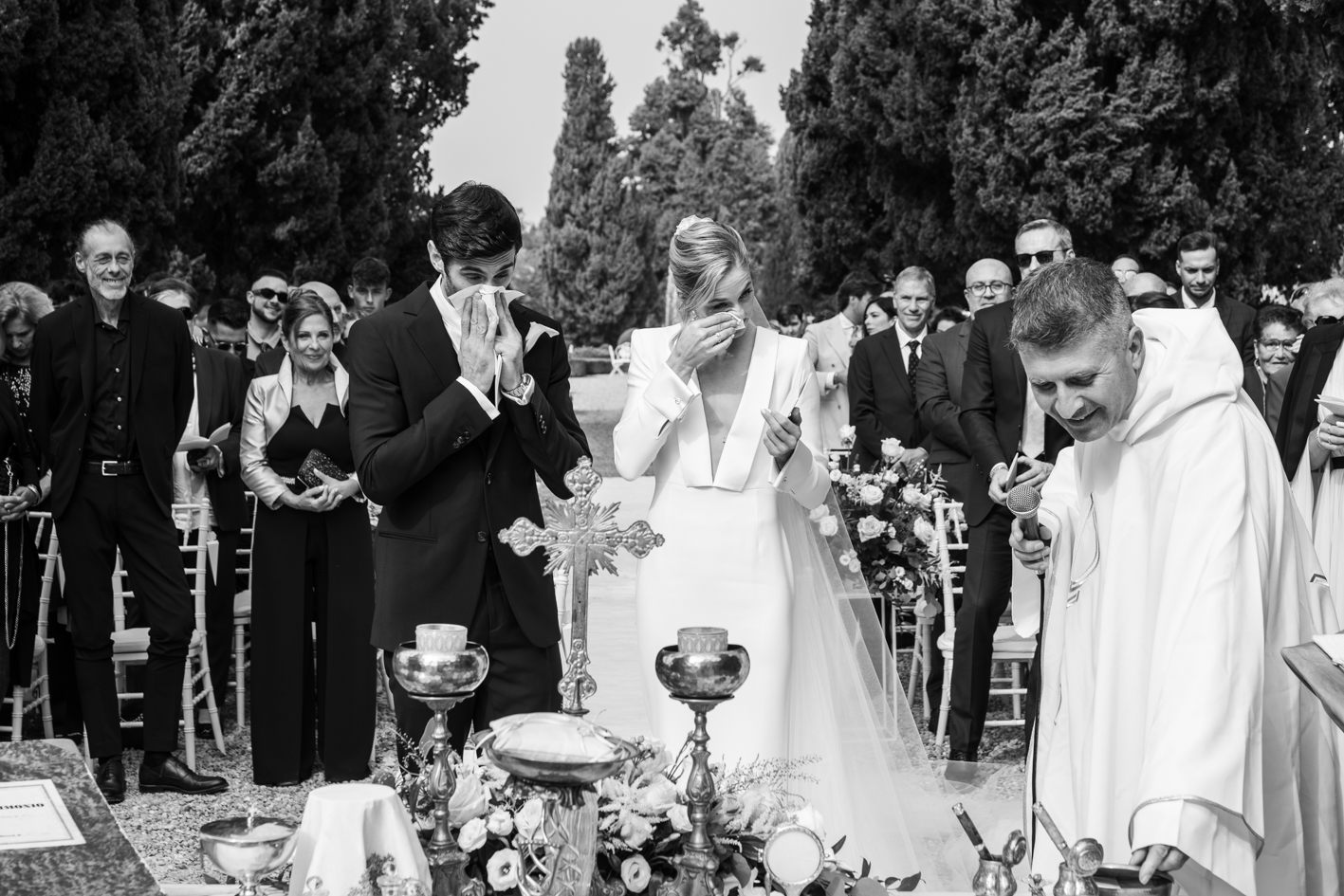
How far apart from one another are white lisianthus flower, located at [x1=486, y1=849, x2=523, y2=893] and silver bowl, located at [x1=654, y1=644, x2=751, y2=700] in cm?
44

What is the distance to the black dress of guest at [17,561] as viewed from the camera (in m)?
7.07

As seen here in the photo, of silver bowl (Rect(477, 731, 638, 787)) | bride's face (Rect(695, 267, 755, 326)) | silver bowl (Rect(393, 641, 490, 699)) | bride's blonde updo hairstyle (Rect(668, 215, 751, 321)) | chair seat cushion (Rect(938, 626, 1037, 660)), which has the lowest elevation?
chair seat cushion (Rect(938, 626, 1037, 660))

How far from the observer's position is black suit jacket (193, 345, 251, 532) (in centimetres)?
845

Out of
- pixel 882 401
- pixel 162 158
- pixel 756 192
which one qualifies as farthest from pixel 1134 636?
pixel 756 192

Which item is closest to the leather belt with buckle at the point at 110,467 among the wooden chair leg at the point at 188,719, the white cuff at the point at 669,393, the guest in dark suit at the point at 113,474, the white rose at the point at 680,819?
the guest in dark suit at the point at 113,474

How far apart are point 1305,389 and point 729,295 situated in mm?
3366

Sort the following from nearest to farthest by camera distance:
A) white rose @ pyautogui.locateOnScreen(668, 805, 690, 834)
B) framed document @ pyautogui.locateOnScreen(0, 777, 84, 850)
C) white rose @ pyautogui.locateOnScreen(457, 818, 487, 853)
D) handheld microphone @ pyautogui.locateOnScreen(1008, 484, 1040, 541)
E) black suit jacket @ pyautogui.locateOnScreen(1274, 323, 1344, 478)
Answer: framed document @ pyautogui.locateOnScreen(0, 777, 84, 850) → white rose @ pyautogui.locateOnScreen(457, 818, 487, 853) → white rose @ pyautogui.locateOnScreen(668, 805, 690, 834) → handheld microphone @ pyautogui.locateOnScreen(1008, 484, 1040, 541) → black suit jacket @ pyautogui.locateOnScreen(1274, 323, 1344, 478)

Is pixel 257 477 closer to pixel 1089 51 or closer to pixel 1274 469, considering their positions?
pixel 1274 469

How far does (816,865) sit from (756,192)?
54.3 metres

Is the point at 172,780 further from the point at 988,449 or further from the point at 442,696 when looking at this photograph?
the point at 442,696

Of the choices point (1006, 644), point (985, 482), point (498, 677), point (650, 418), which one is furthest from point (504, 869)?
point (1006, 644)

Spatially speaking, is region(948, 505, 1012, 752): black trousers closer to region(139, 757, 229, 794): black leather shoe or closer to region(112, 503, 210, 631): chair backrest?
region(139, 757, 229, 794): black leather shoe

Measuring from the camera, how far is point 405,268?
27.3 metres

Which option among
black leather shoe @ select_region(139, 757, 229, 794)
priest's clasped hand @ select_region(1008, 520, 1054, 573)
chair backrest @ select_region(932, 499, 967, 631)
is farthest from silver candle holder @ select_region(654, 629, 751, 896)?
chair backrest @ select_region(932, 499, 967, 631)
